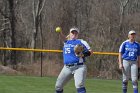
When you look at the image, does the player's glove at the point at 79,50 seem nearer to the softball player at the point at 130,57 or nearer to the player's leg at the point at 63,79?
the player's leg at the point at 63,79

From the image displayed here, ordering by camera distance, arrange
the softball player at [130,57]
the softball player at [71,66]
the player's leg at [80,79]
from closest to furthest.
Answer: the player's leg at [80,79] → the softball player at [71,66] → the softball player at [130,57]

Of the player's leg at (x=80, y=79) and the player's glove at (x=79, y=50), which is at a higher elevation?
the player's glove at (x=79, y=50)

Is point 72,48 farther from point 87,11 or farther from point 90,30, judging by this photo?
point 87,11

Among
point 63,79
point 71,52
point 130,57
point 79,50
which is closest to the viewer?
point 79,50

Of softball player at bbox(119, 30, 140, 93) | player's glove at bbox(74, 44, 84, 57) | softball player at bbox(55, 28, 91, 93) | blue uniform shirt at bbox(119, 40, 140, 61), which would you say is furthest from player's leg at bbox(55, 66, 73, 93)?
blue uniform shirt at bbox(119, 40, 140, 61)

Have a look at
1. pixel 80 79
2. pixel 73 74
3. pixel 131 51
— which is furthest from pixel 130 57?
pixel 80 79

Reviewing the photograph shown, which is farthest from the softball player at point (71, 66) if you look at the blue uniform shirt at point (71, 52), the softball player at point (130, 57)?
the softball player at point (130, 57)

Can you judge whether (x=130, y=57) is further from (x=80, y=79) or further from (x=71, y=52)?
(x=80, y=79)

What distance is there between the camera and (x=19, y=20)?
186 feet

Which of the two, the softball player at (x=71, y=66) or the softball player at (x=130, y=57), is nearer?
the softball player at (x=71, y=66)

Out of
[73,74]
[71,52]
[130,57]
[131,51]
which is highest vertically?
[71,52]

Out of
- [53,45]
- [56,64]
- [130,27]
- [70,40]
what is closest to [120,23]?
[130,27]

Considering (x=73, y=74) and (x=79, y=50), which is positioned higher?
(x=79, y=50)

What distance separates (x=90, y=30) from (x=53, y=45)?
619 cm
